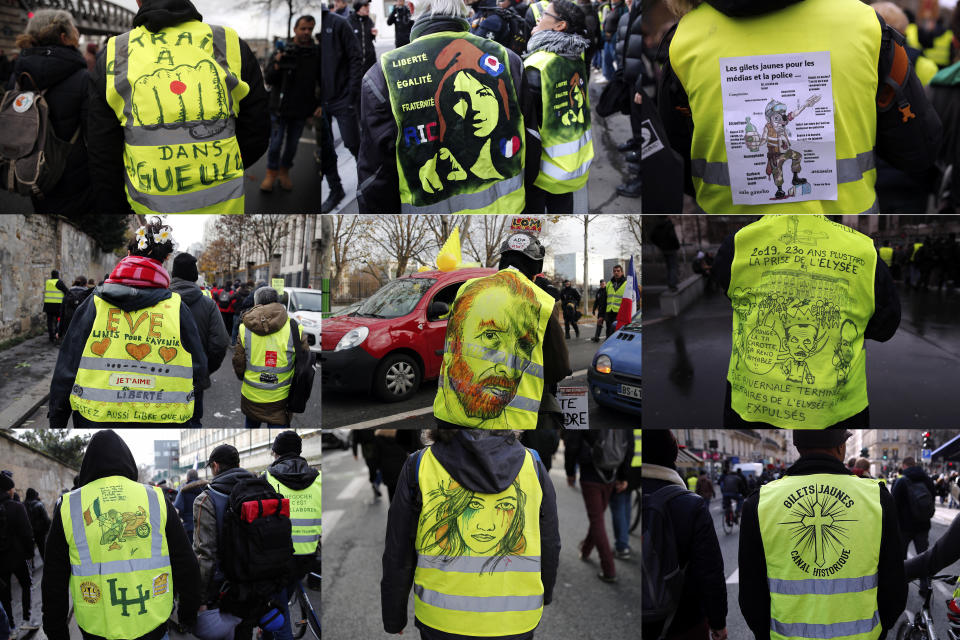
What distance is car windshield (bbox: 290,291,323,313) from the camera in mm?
3598

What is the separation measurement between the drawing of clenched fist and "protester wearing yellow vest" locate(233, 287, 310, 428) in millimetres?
884

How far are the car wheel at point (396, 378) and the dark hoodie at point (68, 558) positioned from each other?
1189mm

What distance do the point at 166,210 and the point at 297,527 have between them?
1.81m

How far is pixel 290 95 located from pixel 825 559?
10.8 ft

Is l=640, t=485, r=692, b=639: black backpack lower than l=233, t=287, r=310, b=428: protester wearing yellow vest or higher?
lower

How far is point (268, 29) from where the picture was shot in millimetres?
3615

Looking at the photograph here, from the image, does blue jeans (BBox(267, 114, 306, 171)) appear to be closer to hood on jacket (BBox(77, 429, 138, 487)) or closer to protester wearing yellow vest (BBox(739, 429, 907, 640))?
hood on jacket (BBox(77, 429, 138, 487))

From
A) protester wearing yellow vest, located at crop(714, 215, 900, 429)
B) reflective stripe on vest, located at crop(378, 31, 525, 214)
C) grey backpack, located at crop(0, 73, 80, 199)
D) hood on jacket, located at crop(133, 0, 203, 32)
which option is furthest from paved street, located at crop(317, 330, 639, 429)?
hood on jacket, located at crop(133, 0, 203, 32)

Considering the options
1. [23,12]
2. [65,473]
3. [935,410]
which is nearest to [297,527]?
[65,473]

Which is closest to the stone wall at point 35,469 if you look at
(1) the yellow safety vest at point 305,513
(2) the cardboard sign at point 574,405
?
(1) the yellow safety vest at point 305,513

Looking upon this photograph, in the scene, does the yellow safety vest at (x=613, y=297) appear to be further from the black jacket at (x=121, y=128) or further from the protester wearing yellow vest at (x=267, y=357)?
the black jacket at (x=121, y=128)

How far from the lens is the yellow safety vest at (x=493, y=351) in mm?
3301

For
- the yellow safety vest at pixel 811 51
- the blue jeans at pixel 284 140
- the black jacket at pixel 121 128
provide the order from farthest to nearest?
the blue jeans at pixel 284 140 → the black jacket at pixel 121 128 → the yellow safety vest at pixel 811 51

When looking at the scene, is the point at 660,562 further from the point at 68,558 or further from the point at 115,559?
the point at 68,558
